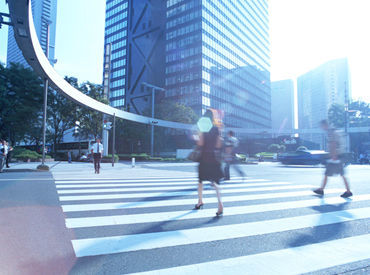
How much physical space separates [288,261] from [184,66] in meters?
61.5

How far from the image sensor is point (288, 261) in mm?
2369

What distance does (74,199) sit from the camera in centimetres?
529

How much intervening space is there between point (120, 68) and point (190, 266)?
260 feet

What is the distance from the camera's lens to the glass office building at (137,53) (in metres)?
67.3

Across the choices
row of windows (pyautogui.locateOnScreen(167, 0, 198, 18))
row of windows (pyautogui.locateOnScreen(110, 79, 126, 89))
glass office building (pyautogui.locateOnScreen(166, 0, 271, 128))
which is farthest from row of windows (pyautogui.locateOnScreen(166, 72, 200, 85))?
row of windows (pyautogui.locateOnScreen(110, 79, 126, 89))

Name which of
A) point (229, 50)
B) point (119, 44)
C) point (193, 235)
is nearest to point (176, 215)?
→ point (193, 235)

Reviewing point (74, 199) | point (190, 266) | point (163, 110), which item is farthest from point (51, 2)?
point (163, 110)

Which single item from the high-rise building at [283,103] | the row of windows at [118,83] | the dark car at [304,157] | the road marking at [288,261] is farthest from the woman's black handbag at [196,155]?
the high-rise building at [283,103]

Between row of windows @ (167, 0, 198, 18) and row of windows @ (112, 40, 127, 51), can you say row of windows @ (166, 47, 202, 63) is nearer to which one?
row of windows @ (167, 0, 198, 18)

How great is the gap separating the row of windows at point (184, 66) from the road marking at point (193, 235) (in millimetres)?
55720

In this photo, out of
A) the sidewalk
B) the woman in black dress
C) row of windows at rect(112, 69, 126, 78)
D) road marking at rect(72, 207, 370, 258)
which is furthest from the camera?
row of windows at rect(112, 69, 126, 78)

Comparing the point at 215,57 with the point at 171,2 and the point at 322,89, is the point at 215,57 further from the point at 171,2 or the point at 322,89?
the point at 322,89

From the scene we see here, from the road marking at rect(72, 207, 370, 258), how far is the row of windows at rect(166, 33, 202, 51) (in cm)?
5809

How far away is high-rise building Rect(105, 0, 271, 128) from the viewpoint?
191ft
